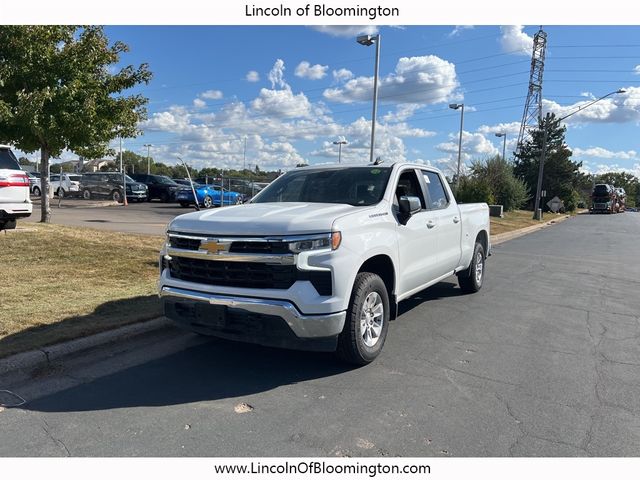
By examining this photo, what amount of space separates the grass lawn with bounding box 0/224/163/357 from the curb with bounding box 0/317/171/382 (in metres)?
0.11

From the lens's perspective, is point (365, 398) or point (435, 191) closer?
point (365, 398)

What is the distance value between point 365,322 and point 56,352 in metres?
2.79

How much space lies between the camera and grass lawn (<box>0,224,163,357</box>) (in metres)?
5.10

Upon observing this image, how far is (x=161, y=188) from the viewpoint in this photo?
103 feet

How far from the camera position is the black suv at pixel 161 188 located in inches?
1221

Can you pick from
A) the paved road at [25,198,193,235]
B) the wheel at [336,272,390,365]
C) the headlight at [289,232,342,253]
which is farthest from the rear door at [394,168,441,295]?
the paved road at [25,198,193,235]

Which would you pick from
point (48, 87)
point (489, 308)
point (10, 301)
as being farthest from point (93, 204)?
point (489, 308)

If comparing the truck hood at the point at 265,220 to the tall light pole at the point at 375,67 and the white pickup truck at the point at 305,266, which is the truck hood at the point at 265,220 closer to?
the white pickup truck at the point at 305,266

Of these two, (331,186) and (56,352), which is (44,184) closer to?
(56,352)

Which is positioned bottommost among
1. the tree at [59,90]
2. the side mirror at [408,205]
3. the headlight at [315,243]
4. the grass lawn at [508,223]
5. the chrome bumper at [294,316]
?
the grass lawn at [508,223]

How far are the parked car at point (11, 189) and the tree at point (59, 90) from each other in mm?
992

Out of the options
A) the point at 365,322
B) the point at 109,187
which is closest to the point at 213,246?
the point at 365,322

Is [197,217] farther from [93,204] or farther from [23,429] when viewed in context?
[93,204]

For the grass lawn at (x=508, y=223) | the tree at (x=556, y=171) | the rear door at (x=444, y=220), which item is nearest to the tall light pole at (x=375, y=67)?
the grass lawn at (x=508, y=223)
